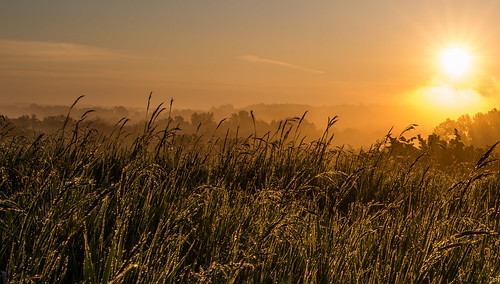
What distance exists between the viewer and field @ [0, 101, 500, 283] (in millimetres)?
2072

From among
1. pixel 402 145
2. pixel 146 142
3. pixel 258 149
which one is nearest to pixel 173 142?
pixel 258 149

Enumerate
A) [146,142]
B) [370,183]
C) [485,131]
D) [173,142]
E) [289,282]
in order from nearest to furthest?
1. [289,282]
2. [146,142]
3. [173,142]
4. [370,183]
5. [485,131]

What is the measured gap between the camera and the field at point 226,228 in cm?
207

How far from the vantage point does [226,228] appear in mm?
3154

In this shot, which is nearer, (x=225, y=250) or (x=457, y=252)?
(x=225, y=250)

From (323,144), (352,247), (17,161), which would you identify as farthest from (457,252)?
(17,161)

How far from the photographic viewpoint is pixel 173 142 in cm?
564

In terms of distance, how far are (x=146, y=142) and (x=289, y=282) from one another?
7.46ft

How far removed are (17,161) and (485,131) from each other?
14.9 m

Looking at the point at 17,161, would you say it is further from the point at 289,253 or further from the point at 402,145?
the point at 402,145

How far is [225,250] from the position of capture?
9.72 ft

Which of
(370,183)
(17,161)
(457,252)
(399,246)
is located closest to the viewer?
(399,246)

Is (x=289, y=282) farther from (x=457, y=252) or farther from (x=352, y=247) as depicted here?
(x=457, y=252)

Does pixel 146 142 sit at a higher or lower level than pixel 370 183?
higher
